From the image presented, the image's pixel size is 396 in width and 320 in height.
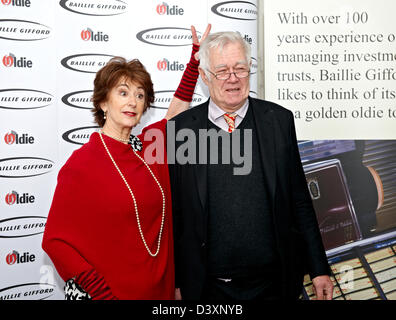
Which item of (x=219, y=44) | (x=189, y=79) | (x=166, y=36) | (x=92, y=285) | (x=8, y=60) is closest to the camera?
(x=92, y=285)

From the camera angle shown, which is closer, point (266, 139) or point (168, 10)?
point (266, 139)

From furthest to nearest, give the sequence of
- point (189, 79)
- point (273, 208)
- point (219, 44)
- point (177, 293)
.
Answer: point (189, 79) → point (177, 293) → point (219, 44) → point (273, 208)

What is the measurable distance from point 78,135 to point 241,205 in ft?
5.00

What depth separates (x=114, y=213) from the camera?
1.94m

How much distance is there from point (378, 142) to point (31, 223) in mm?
2546

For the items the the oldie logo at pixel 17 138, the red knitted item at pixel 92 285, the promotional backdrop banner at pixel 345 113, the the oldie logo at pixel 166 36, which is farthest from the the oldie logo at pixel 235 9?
Answer: the red knitted item at pixel 92 285

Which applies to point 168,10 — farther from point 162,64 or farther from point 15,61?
point 15,61

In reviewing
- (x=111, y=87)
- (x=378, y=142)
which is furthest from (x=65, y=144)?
(x=378, y=142)

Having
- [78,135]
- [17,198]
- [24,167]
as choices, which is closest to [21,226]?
[17,198]
